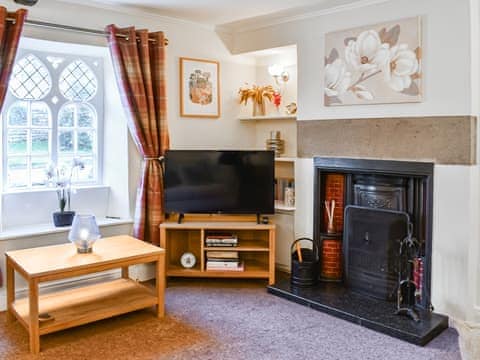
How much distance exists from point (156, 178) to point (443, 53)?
7.91 ft

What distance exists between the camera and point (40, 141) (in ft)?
12.9

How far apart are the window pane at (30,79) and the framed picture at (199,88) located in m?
1.15

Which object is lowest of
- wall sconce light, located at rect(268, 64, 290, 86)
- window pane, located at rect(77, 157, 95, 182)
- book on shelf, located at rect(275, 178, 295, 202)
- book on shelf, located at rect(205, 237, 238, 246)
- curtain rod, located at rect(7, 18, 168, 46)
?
book on shelf, located at rect(205, 237, 238, 246)

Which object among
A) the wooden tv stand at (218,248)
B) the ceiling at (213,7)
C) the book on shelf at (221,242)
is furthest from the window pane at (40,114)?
the book on shelf at (221,242)

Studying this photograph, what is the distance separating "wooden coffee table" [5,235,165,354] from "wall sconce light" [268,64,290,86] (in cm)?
208

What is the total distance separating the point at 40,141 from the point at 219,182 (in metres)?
1.52

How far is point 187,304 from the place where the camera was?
143 inches

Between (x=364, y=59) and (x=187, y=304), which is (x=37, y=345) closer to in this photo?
(x=187, y=304)

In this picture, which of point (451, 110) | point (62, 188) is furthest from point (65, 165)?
point (451, 110)

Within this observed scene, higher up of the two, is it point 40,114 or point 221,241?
point 40,114

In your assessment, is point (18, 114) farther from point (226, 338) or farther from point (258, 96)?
point (226, 338)

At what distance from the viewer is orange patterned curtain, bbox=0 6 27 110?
3.28 meters

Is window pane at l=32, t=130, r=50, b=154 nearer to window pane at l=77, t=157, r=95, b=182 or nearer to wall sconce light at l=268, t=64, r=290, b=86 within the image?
window pane at l=77, t=157, r=95, b=182

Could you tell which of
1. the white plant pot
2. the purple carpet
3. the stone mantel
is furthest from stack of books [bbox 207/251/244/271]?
the white plant pot
